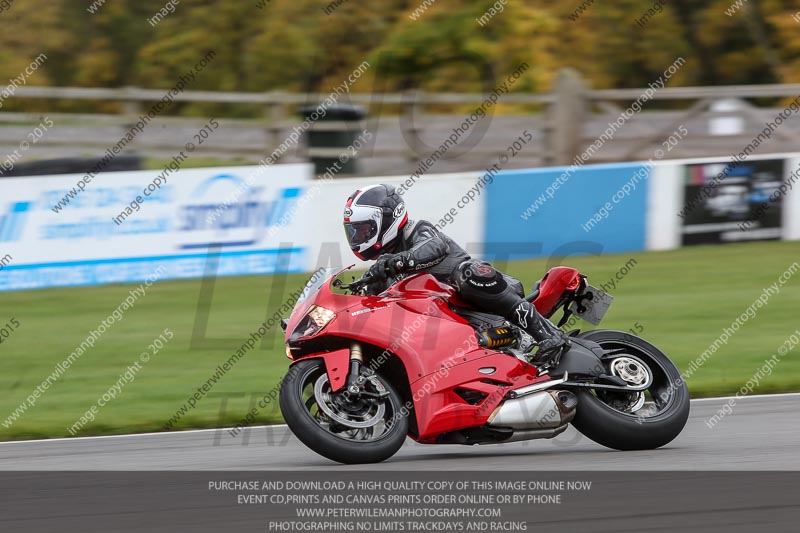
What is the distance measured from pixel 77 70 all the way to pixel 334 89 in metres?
8.13

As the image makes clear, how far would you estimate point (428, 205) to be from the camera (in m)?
16.6

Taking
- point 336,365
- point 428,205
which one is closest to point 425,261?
point 336,365

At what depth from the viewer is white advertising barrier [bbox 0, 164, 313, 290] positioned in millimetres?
14648

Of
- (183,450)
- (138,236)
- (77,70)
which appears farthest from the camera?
(77,70)

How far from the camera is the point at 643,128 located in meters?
20.1

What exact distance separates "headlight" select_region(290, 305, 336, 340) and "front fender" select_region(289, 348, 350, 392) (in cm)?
13

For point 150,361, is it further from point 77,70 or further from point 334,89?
point 77,70

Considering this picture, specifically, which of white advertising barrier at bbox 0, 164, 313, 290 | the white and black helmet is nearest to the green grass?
white advertising barrier at bbox 0, 164, 313, 290

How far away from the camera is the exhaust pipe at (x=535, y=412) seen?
6863mm

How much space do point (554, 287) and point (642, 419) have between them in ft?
3.22

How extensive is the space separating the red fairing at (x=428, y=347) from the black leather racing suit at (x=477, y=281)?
5.7 inches
